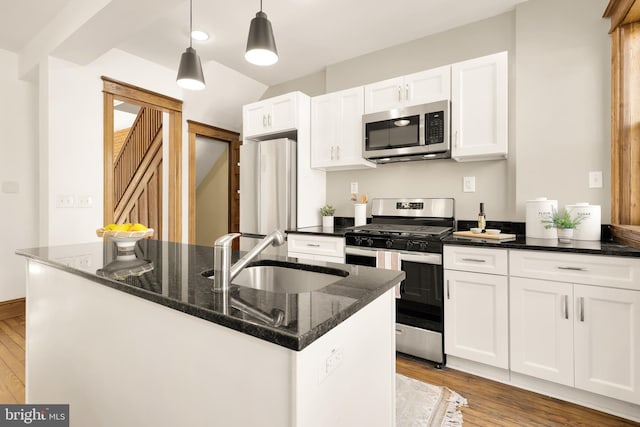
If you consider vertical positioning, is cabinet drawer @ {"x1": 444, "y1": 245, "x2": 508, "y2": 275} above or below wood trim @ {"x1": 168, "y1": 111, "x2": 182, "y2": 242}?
below

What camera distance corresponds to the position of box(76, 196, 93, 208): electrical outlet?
9.77 ft

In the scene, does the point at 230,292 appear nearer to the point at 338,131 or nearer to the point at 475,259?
the point at 475,259

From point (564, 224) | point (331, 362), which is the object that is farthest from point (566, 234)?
point (331, 362)

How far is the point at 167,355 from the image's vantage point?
0.94 metres

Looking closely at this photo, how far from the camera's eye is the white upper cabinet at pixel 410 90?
2.51 metres

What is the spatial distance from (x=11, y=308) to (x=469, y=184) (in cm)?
468

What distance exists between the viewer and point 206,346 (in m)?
0.83

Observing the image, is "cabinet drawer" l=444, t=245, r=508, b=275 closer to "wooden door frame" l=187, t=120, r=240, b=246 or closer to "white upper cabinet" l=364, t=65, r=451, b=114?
"white upper cabinet" l=364, t=65, r=451, b=114

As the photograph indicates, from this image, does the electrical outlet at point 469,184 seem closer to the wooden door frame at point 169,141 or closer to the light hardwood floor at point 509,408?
the light hardwood floor at point 509,408

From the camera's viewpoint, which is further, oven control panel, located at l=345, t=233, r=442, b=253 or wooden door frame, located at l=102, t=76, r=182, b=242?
wooden door frame, located at l=102, t=76, r=182, b=242

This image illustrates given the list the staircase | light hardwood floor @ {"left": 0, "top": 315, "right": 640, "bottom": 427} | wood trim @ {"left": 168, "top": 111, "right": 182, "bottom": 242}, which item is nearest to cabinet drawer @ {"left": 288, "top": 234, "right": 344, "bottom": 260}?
light hardwood floor @ {"left": 0, "top": 315, "right": 640, "bottom": 427}

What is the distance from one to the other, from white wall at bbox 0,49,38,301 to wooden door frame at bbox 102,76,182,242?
976 mm

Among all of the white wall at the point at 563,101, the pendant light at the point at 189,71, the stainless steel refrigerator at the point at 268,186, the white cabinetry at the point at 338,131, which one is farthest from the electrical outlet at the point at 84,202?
the white wall at the point at 563,101

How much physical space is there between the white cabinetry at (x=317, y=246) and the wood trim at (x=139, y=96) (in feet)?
7.38
